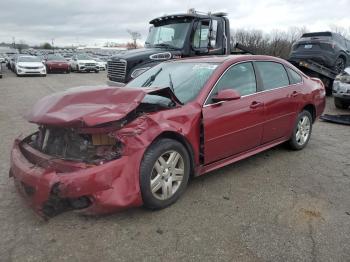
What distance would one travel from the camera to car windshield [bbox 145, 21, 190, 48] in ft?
32.4

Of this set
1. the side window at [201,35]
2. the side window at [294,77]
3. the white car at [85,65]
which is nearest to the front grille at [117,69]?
the side window at [201,35]

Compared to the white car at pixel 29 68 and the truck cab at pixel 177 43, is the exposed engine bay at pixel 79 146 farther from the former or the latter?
the white car at pixel 29 68

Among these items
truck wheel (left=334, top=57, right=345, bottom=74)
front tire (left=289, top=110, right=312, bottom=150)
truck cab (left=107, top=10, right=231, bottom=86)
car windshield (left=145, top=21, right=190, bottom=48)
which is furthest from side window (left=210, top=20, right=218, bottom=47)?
truck wheel (left=334, top=57, right=345, bottom=74)

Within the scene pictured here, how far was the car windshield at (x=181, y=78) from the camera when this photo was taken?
4367 mm

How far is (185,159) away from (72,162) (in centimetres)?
120

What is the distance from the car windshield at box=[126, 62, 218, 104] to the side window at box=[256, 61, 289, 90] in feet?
2.93

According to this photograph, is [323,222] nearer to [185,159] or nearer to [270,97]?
[185,159]

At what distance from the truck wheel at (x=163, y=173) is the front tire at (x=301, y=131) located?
2.52 metres

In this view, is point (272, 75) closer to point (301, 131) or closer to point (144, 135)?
point (301, 131)

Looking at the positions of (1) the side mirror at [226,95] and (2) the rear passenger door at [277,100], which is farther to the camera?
(2) the rear passenger door at [277,100]

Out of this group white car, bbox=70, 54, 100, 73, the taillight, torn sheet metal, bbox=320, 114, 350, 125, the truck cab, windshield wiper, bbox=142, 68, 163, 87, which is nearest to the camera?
windshield wiper, bbox=142, 68, 163, 87

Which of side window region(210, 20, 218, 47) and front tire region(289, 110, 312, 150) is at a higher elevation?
side window region(210, 20, 218, 47)

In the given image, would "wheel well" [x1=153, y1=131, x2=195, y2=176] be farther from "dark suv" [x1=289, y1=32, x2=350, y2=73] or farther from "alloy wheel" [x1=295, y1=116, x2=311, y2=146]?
"dark suv" [x1=289, y1=32, x2=350, y2=73]

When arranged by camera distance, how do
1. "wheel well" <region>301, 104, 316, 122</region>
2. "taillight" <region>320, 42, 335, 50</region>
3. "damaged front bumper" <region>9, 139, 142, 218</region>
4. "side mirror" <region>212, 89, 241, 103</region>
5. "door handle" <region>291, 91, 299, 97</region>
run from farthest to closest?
"taillight" <region>320, 42, 335, 50</region>, "wheel well" <region>301, 104, 316, 122</region>, "door handle" <region>291, 91, 299, 97</region>, "side mirror" <region>212, 89, 241, 103</region>, "damaged front bumper" <region>9, 139, 142, 218</region>
